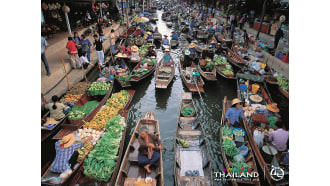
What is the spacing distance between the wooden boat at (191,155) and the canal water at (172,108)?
0.92 meters

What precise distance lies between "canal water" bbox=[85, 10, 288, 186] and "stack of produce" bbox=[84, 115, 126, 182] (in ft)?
4.81

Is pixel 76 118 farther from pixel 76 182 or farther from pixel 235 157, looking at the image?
pixel 235 157

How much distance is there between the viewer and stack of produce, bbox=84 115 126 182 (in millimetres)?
5042

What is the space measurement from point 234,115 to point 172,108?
13.6 ft

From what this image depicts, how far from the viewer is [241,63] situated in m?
13.7

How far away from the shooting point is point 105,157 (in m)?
5.47

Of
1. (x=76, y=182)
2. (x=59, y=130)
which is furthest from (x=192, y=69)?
(x=76, y=182)

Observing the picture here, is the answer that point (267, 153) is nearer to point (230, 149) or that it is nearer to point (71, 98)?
point (230, 149)

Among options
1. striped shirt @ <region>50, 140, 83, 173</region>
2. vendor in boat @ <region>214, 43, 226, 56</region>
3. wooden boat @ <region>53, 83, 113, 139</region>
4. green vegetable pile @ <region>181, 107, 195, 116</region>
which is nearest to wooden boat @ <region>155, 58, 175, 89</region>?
green vegetable pile @ <region>181, 107, 195, 116</region>

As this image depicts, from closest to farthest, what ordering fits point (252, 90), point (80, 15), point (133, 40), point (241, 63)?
point (252, 90)
point (241, 63)
point (133, 40)
point (80, 15)

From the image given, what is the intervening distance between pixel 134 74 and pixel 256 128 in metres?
7.99

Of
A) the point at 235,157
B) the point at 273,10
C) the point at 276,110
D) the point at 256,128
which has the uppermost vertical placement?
the point at 273,10

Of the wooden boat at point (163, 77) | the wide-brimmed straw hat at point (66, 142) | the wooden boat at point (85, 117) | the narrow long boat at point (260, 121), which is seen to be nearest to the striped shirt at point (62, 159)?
the wide-brimmed straw hat at point (66, 142)

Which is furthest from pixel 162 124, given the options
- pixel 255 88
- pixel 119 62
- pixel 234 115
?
pixel 119 62
